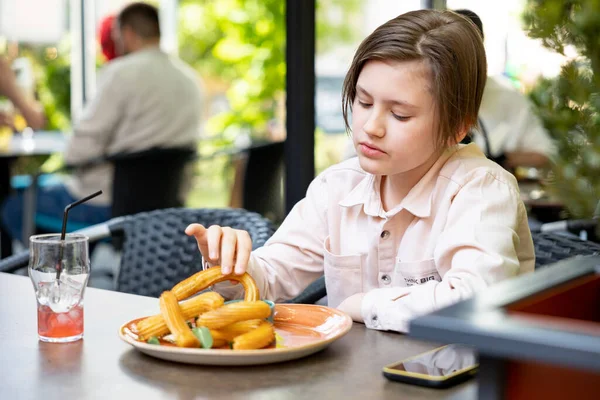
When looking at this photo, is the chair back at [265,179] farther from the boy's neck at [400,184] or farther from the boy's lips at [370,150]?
the boy's lips at [370,150]

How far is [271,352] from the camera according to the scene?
1.13 meters

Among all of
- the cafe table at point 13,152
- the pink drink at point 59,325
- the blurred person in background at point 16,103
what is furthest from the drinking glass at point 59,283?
the blurred person in background at point 16,103

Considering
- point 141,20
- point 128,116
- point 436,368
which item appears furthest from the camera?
point 141,20

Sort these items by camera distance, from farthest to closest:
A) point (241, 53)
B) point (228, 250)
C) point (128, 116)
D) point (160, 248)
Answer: point (241, 53)
point (128, 116)
point (160, 248)
point (228, 250)

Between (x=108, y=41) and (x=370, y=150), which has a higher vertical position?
(x=108, y=41)

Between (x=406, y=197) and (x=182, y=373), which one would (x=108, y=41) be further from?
(x=182, y=373)

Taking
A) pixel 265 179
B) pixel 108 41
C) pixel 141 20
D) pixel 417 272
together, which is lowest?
pixel 265 179

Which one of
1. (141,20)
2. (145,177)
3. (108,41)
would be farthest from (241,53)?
(145,177)

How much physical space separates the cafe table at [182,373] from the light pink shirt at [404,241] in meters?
0.14

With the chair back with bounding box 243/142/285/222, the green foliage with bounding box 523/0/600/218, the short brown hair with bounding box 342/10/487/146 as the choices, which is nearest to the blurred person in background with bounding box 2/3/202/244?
the chair back with bounding box 243/142/285/222

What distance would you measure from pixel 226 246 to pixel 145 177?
3032 mm

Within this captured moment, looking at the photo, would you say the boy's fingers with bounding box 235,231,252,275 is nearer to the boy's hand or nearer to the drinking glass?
the boy's hand

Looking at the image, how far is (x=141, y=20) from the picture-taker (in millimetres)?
4816

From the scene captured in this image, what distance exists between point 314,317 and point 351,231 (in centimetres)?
38
